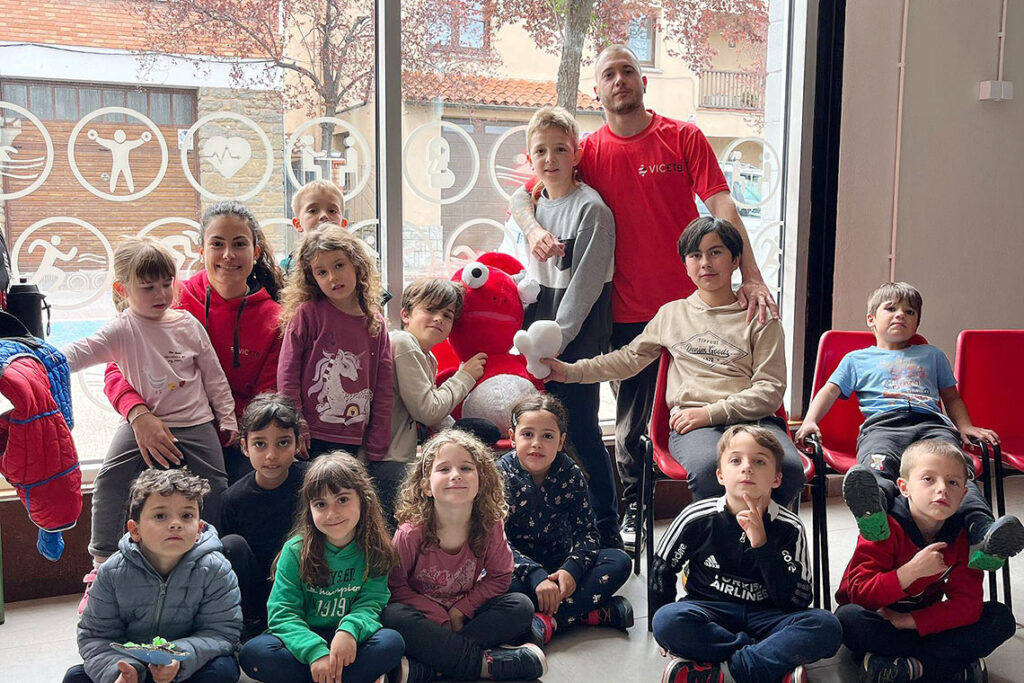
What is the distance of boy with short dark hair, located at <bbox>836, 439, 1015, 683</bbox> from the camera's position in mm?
2307

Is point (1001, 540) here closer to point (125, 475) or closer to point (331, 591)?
point (331, 591)

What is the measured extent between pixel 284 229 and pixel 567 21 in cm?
122

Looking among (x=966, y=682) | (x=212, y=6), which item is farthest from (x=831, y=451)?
(x=212, y=6)

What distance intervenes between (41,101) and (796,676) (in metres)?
2.56

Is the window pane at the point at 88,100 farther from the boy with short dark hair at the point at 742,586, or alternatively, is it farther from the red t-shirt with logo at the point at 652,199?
the boy with short dark hair at the point at 742,586

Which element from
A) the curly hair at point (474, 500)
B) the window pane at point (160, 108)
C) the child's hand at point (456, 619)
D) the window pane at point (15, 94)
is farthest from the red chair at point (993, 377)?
the window pane at point (15, 94)

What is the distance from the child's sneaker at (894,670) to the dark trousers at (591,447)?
0.92 m

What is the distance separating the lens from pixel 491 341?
299 centimetres

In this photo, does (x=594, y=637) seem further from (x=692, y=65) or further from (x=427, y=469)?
(x=692, y=65)

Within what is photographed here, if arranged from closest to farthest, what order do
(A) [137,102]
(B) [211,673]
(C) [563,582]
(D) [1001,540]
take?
(B) [211,673]
(D) [1001,540]
(C) [563,582]
(A) [137,102]

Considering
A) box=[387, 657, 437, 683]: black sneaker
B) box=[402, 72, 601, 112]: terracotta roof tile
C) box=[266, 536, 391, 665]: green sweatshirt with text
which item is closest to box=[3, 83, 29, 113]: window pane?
box=[402, 72, 601, 112]: terracotta roof tile

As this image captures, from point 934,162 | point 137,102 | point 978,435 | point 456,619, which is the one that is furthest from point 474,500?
point 934,162

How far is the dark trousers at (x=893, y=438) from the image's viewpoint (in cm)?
264

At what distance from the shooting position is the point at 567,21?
339 cm
